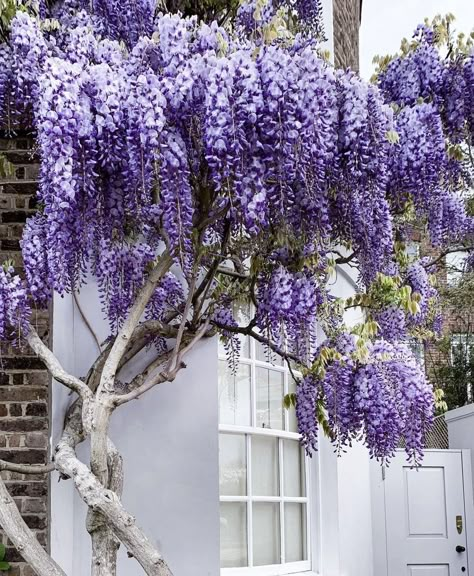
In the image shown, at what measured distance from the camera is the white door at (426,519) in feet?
25.0

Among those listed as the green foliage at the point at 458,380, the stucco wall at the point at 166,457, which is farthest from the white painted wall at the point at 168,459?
the green foliage at the point at 458,380

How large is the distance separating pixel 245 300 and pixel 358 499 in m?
2.75

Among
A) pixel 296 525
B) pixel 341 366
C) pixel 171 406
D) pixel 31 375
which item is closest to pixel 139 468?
pixel 171 406

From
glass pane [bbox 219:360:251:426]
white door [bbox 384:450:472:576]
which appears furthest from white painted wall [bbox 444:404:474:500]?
glass pane [bbox 219:360:251:426]

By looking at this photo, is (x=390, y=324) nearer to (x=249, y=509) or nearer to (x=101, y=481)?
(x=249, y=509)

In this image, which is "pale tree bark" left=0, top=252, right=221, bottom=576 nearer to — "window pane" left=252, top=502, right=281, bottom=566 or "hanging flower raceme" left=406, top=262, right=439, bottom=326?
"window pane" left=252, top=502, right=281, bottom=566

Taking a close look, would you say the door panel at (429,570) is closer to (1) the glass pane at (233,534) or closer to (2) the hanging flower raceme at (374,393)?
(1) the glass pane at (233,534)

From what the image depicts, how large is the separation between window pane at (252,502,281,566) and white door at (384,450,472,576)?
299 cm

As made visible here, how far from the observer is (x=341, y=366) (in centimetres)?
388

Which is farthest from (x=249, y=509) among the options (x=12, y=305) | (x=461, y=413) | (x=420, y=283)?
(x=461, y=413)

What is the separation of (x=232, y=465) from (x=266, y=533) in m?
0.46

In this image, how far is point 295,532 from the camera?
5.12 m

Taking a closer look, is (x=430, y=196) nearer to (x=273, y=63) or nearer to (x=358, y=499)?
(x=273, y=63)

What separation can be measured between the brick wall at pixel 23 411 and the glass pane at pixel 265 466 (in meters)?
1.32
